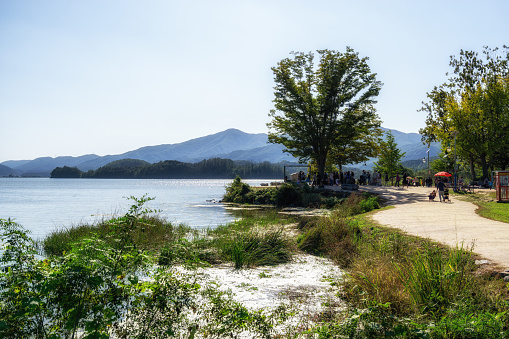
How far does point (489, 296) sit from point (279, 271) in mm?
4802

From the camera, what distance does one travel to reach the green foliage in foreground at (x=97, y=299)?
14.3 ft

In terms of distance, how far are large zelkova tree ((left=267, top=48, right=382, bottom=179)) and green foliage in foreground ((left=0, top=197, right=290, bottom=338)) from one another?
35.1 metres

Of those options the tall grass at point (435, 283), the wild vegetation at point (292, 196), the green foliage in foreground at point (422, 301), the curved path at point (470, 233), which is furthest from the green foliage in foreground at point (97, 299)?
the wild vegetation at point (292, 196)

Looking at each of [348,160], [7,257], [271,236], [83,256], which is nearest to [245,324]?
[83,256]

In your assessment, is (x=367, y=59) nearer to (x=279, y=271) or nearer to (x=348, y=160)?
(x=348, y=160)

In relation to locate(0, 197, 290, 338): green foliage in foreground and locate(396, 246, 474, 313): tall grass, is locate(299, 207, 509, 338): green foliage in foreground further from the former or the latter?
locate(0, 197, 290, 338): green foliage in foreground

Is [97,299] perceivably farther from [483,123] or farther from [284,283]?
[483,123]

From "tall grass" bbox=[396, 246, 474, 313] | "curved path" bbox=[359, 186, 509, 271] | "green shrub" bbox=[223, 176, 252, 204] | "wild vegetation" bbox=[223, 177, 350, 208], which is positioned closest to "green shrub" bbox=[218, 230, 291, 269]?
"curved path" bbox=[359, 186, 509, 271]

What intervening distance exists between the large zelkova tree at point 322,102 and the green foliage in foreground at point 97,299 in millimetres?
35054

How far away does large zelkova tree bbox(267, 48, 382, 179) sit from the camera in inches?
1567

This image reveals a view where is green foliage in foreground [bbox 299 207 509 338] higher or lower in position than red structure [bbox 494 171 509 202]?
lower

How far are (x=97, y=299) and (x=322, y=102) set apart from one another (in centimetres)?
3720

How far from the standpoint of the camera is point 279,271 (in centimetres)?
935

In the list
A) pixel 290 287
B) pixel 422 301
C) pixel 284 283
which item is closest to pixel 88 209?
pixel 284 283
